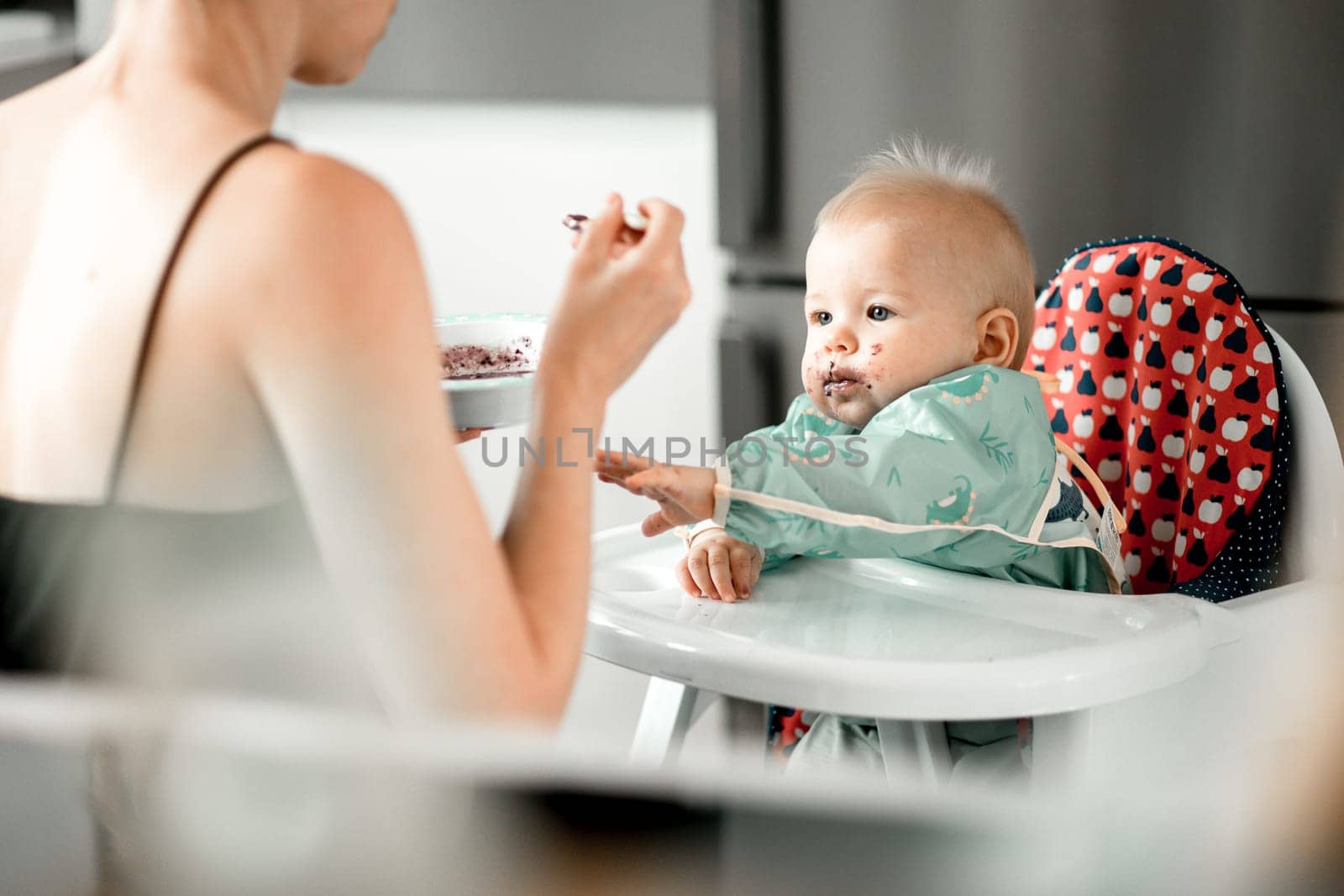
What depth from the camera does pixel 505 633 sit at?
30 centimetres

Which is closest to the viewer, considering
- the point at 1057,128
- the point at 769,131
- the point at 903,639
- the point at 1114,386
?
the point at 903,639

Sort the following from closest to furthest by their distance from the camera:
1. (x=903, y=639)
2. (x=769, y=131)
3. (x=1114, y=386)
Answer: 1. (x=903, y=639)
2. (x=1114, y=386)
3. (x=769, y=131)

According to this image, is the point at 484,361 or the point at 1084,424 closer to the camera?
the point at 484,361

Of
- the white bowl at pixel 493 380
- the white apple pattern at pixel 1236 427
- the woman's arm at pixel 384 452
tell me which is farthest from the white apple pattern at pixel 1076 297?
the woman's arm at pixel 384 452

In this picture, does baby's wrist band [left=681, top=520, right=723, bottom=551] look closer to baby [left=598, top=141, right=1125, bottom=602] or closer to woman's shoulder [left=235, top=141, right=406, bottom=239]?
baby [left=598, top=141, right=1125, bottom=602]

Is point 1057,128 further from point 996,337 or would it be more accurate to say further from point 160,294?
point 160,294

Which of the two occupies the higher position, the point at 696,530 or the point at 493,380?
the point at 493,380

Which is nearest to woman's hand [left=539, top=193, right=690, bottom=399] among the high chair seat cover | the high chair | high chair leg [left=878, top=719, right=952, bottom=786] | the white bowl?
the white bowl

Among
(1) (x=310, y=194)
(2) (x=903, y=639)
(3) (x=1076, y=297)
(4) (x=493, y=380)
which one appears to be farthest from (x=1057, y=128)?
(1) (x=310, y=194)

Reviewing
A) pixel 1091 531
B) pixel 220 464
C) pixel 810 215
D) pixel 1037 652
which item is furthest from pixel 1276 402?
pixel 220 464

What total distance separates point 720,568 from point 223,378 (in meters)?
0.33

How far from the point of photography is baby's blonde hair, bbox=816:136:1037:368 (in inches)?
25.1

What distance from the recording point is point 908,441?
574mm

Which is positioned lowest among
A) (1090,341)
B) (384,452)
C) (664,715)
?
(664,715)
